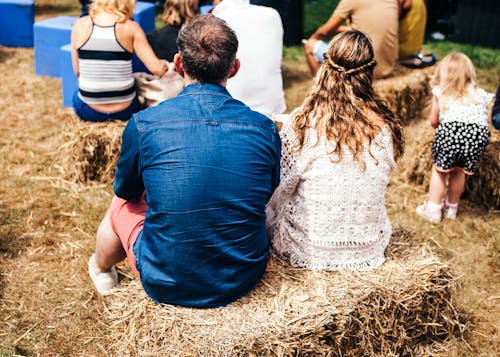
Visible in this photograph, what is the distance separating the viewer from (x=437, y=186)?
454 centimetres

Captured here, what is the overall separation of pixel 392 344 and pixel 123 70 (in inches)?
111

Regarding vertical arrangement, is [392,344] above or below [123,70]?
below

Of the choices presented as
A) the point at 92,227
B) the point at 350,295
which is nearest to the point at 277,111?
the point at 92,227

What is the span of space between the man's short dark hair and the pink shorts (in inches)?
29.6

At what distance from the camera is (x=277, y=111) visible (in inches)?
179

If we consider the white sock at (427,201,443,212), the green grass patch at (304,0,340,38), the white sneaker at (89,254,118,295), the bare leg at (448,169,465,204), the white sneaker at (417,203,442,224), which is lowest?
the green grass patch at (304,0,340,38)

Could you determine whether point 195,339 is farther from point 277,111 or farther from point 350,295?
point 277,111

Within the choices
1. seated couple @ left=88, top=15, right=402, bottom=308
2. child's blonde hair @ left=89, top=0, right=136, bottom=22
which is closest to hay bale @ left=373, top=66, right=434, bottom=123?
child's blonde hair @ left=89, top=0, right=136, bottom=22

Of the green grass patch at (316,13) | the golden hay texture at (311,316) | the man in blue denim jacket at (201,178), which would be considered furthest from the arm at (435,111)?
the green grass patch at (316,13)

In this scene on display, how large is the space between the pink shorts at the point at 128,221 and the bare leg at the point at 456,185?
8.56 feet

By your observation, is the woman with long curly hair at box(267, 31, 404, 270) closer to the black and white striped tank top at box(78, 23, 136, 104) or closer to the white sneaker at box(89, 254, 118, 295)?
the white sneaker at box(89, 254, 118, 295)

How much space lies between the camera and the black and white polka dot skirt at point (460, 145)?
4320 millimetres

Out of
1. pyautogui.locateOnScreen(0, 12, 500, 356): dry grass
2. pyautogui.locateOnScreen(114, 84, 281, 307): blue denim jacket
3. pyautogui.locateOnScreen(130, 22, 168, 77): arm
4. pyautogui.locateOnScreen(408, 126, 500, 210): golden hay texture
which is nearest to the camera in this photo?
pyautogui.locateOnScreen(114, 84, 281, 307): blue denim jacket

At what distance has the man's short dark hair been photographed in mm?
2570
